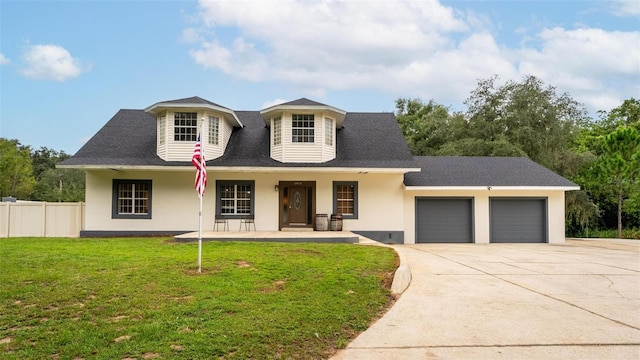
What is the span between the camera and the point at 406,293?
7.39 meters

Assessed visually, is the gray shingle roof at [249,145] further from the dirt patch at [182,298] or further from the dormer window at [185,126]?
the dirt patch at [182,298]

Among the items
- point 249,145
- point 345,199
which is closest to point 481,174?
point 345,199

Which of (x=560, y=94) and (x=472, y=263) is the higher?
(x=560, y=94)

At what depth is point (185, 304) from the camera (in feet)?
19.3

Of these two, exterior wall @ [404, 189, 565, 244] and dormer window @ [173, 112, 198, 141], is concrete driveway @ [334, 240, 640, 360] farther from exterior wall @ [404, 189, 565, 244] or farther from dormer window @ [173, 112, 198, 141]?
dormer window @ [173, 112, 198, 141]

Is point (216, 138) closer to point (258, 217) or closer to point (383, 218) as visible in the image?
point (258, 217)

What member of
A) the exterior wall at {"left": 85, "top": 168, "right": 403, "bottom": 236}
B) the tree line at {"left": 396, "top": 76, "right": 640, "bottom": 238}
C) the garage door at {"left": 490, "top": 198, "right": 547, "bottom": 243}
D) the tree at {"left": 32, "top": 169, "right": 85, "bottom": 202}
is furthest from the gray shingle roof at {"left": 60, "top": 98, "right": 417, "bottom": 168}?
the tree at {"left": 32, "top": 169, "right": 85, "bottom": 202}

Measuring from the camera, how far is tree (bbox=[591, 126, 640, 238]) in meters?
21.3

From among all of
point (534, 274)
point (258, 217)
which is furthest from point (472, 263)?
point (258, 217)

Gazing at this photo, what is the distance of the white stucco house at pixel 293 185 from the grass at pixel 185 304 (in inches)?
249

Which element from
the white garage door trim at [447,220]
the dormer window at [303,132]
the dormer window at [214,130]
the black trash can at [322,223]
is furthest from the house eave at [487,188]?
the dormer window at [214,130]

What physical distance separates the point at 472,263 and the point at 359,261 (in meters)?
3.72

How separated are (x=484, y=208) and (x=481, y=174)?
1560 mm

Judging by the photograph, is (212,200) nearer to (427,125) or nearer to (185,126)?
(185,126)
